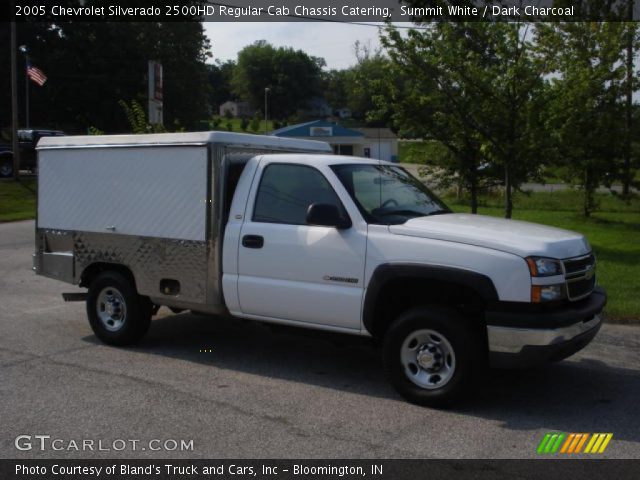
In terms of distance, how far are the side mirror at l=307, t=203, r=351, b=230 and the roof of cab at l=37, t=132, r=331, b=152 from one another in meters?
1.35

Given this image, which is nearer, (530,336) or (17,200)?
(530,336)

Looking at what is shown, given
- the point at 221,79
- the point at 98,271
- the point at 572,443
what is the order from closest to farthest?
the point at 572,443
the point at 98,271
the point at 221,79

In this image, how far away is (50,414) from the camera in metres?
5.34

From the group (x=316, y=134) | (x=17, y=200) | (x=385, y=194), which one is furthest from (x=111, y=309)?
(x=316, y=134)

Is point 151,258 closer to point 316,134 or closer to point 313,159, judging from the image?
point 313,159

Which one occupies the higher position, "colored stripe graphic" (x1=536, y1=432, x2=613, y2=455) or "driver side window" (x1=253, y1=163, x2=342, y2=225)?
"driver side window" (x1=253, y1=163, x2=342, y2=225)

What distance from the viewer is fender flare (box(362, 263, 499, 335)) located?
5297 mm

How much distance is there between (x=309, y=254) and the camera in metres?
6.04

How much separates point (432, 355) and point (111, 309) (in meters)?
3.62

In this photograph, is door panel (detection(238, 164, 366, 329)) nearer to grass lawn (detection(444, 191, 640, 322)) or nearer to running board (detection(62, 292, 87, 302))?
running board (detection(62, 292, 87, 302))

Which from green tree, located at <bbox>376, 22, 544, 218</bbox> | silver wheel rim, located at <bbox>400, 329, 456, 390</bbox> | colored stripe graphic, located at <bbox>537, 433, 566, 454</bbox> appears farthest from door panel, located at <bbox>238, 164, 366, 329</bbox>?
green tree, located at <bbox>376, 22, 544, 218</bbox>

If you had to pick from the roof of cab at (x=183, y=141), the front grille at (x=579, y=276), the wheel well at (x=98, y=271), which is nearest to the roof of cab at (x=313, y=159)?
the roof of cab at (x=183, y=141)

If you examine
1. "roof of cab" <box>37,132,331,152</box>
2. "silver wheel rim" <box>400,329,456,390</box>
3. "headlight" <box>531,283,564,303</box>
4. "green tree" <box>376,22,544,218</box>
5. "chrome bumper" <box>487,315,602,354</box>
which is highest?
"green tree" <box>376,22,544,218</box>
